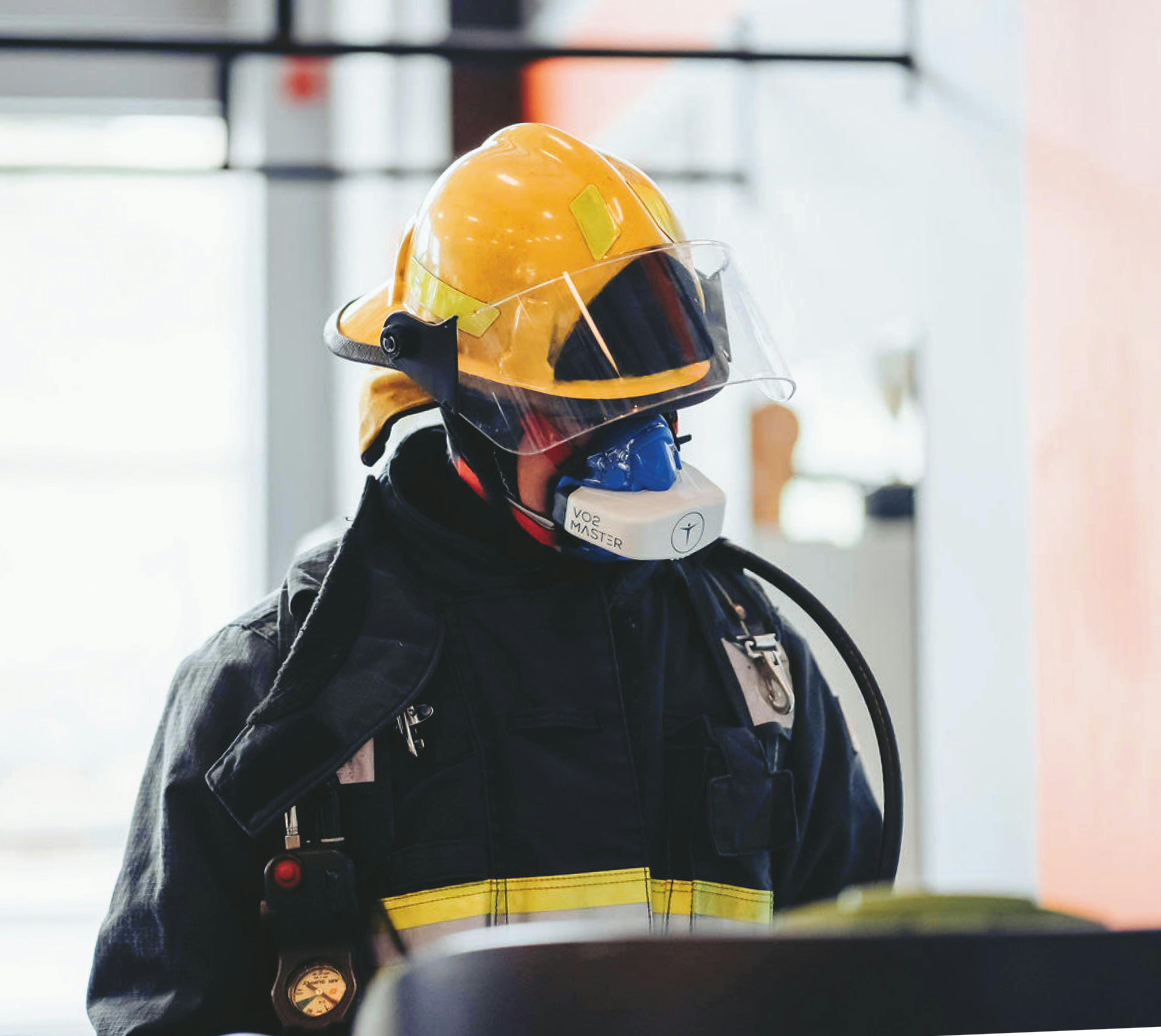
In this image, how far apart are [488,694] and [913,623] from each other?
7.18 feet

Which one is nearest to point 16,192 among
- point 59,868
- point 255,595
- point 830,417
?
point 255,595

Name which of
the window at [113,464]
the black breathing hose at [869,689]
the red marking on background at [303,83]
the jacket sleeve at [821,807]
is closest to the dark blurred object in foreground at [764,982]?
the black breathing hose at [869,689]

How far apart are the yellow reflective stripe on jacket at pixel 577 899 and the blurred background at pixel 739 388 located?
1.24 m

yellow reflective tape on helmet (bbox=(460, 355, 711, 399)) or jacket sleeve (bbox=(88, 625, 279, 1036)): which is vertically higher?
yellow reflective tape on helmet (bbox=(460, 355, 711, 399))

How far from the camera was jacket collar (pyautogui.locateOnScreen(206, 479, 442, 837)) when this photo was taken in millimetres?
1167

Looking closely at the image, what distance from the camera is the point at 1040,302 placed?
8.75ft

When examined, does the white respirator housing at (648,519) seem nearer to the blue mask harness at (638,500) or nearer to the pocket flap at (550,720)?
the blue mask harness at (638,500)

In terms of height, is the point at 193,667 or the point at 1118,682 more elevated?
the point at 193,667

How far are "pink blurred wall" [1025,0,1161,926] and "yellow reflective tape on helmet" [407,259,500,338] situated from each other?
1338 millimetres

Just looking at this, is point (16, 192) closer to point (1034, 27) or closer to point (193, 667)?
point (1034, 27)

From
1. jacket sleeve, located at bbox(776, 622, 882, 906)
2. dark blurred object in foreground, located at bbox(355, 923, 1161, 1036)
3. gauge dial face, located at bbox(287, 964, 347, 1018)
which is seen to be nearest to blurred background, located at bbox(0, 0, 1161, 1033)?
jacket sleeve, located at bbox(776, 622, 882, 906)

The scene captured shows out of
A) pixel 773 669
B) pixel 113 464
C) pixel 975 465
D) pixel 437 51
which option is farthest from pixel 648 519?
pixel 113 464

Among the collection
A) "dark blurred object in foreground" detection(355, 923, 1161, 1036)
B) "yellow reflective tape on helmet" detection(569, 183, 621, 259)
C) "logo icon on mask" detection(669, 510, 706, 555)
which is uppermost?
"yellow reflective tape on helmet" detection(569, 183, 621, 259)

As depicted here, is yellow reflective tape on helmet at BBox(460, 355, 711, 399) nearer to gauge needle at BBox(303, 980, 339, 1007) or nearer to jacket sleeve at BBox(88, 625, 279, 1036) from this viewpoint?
jacket sleeve at BBox(88, 625, 279, 1036)
